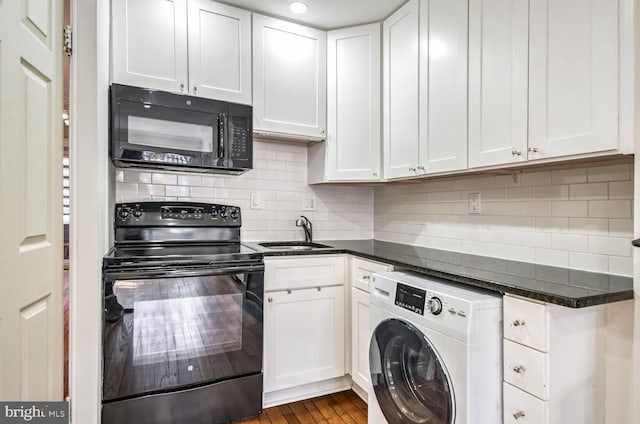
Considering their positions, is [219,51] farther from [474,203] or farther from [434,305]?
[434,305]

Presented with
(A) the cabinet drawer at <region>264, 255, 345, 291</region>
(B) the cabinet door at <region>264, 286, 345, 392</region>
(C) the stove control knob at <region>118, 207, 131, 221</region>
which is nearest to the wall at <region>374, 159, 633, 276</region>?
(A) the cabinet drawer at <region>264, 255, 345, 291</region>

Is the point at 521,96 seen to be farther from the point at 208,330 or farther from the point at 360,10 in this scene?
the point at 208,330

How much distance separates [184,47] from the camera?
2049 mm

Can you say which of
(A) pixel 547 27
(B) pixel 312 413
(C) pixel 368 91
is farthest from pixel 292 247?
(A) pixel 547 27

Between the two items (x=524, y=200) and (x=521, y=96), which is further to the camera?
(x=524, y=200)

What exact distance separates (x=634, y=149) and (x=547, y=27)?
0.57 metres

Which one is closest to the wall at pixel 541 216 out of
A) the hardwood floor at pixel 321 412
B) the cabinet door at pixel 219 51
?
the hardwood floor at pixel 321 412

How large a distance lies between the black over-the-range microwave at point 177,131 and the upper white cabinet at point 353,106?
62cm

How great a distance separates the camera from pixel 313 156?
2.65 meters

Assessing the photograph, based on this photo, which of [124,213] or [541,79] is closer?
[541,79]

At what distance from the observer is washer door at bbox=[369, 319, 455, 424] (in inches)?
52.2

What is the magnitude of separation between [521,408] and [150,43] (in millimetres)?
2433

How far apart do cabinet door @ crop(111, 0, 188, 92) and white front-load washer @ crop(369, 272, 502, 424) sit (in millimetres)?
1639

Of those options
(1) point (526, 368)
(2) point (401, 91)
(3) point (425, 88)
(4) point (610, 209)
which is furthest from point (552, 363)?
(2) point (401, 91)
